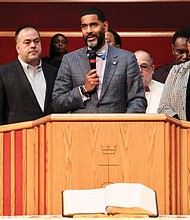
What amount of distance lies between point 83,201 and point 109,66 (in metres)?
0.53

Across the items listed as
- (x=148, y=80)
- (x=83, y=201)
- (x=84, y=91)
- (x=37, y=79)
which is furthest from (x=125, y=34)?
(x=83, y=201)

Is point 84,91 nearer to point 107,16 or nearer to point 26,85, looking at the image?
point 26,85

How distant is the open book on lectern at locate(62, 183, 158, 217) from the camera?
1.64 m

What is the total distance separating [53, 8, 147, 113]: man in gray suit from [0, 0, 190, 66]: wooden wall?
5.23ft

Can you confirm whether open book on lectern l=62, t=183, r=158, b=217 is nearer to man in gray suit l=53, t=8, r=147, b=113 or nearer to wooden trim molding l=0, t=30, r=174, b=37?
man in gray suit l=53, t=8, r=147, b=113

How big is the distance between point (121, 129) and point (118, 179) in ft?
0.34

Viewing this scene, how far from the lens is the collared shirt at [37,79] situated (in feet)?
7.88

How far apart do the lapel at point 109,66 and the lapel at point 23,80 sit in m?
0.31

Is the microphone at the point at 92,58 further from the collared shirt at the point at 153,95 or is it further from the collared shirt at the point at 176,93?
the collared shirt at the point at 153,95

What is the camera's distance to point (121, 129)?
1.86 metres

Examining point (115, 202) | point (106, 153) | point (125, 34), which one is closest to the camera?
point (115, 202)

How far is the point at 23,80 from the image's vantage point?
94.3 inches

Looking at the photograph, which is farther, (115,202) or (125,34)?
(125,34)

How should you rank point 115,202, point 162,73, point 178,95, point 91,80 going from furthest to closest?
point 162,73 < point 178,95 < point 91,80 < point 115,202
